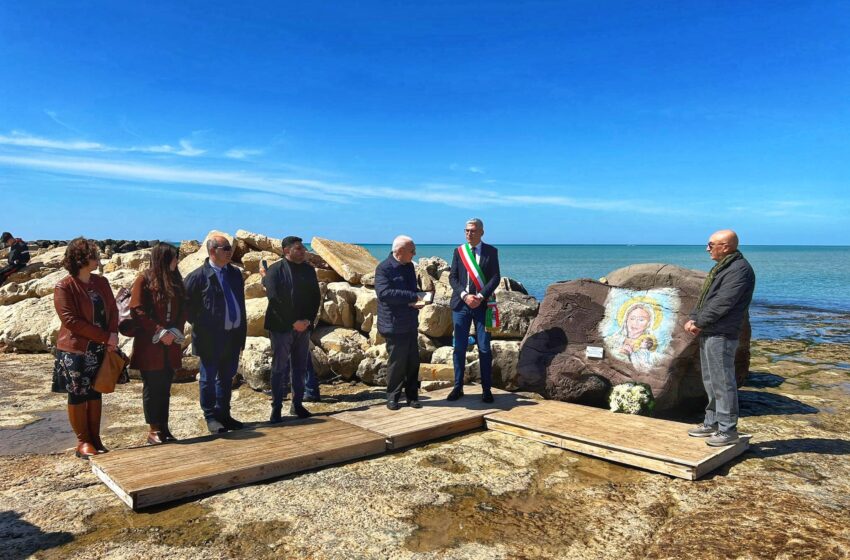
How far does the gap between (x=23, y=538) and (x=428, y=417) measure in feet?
12.9

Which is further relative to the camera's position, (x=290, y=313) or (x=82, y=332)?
(x=290, y=313)

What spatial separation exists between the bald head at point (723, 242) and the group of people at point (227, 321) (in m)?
0.01

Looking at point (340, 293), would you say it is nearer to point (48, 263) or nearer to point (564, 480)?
point (564, 480)

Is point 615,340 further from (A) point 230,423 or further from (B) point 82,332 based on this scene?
(B) point 82,332

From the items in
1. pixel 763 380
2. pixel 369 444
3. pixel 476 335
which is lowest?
pixel 763 380

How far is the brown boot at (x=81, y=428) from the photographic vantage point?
17.8 feet

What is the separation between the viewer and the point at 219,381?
6238 millimetres

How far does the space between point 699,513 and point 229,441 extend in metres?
4.24

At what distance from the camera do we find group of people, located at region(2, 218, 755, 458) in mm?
5375

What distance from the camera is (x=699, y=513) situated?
4.55m

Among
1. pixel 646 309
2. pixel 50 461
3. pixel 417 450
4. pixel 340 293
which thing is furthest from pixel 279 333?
pixel 646 309

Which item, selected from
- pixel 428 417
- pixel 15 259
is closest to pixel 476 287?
pixel 428 417

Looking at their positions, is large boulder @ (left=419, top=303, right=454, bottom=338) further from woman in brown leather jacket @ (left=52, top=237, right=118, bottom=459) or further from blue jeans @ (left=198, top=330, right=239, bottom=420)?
woman in brown leather jacket @ (left=52, top=237, right=118, bottom=459)

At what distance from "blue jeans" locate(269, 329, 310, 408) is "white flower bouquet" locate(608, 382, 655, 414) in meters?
3.90
